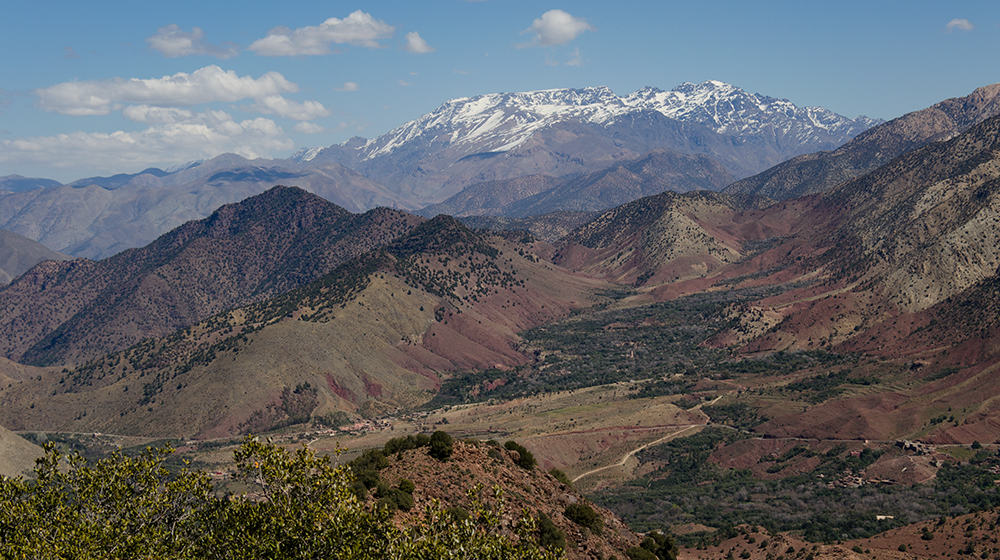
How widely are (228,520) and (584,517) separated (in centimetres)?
3115

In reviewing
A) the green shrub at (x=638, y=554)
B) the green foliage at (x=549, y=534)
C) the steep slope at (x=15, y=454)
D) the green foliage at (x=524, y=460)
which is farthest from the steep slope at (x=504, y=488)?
the steep slope at (x=15, y=454)

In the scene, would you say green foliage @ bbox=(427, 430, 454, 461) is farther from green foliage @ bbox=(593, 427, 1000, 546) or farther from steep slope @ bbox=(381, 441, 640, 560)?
→ green foliage @ bbox=(593, 427, 1000, 546)

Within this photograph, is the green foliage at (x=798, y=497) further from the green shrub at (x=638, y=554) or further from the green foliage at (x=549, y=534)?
the green foliage at (x=549, y=534)

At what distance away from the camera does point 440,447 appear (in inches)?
2416

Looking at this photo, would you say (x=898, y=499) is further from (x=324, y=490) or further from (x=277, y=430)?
(x=277, y=430)

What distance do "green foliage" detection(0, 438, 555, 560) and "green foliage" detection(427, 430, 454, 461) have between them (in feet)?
76.4

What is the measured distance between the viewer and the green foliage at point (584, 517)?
6041 centimetres

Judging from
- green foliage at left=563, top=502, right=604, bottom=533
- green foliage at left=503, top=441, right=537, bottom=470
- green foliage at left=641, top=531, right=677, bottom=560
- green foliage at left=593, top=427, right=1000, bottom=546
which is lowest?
green foliage at left=593, top=427, right=1000, bottom=546

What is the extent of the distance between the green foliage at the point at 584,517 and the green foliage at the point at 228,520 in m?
25.1

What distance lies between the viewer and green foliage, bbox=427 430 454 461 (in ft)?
201

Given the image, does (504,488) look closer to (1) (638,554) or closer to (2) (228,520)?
(1) (638,554)

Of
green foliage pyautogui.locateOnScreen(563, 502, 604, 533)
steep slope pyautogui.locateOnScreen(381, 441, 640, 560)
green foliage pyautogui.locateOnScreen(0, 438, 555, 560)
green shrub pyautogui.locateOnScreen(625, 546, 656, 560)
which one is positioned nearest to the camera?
green foliage pyautogui.locateOnScreen(0, 438, 555, 560)

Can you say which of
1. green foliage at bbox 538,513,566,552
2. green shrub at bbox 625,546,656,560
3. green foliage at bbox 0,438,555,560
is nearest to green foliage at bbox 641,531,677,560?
green shrub at bbox 625,546,656,560

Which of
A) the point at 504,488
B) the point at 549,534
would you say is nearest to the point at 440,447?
the point at 504,488
